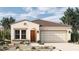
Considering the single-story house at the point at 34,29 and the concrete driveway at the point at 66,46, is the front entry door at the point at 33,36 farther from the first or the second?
the concrete driveway at the point at 66,46

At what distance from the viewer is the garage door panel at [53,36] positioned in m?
22.5

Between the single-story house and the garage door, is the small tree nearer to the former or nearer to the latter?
the single-story house

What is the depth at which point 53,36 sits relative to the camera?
22.6 meters

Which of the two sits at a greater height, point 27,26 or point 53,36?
point 27,26

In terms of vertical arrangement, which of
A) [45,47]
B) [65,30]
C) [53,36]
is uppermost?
[65,30]

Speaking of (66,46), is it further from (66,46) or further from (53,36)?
(53,36)

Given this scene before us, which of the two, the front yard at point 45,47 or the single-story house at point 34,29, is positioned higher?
the single-story house at point 34,29

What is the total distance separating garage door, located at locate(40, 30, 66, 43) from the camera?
22.5 m

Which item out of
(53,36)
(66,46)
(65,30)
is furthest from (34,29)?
(66,46)

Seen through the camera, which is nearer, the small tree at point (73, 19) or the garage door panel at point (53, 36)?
the small tree at point (73, 19)

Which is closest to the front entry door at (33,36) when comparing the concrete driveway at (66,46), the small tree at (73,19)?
the concrete driveway at (66,46)

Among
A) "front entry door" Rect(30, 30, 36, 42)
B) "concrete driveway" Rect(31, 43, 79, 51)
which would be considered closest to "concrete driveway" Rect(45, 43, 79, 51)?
"concrete driveway" Rect(31, 43, 79, 51)

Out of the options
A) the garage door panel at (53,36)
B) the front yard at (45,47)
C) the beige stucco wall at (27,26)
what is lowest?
the front yard at (45,47)
